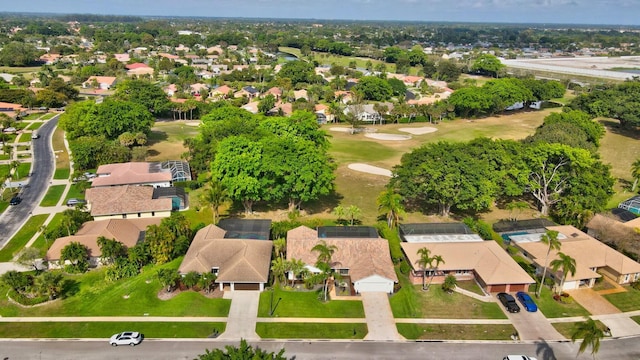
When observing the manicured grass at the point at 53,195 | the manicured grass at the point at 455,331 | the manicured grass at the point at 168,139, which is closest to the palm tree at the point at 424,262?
the manicured grass at the point at 455,331

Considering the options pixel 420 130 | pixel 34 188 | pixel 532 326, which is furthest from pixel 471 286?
pixel 420 130

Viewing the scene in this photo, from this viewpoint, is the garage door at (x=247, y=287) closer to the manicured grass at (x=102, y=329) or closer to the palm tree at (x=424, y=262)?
the manicured grass at (x=102, y=329)

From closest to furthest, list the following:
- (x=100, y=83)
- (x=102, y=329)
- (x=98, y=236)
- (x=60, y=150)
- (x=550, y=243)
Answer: (x=102, y=329)
(x=550, y=243)
(x=98, y=236)
(x=60, y=150)
(x=100, y=83)

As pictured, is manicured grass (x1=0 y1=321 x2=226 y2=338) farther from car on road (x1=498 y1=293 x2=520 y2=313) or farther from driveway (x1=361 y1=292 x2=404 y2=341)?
car on road (x1=498 y1=293 x2=520 y2=313)

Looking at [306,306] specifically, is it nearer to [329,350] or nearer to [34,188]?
[329,350]

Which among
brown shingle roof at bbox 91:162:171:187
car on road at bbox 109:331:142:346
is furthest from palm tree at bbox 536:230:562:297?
brown shingle roof at bbox 91:162:171:187

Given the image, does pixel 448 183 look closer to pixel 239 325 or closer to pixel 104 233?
pixel 239 325
